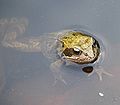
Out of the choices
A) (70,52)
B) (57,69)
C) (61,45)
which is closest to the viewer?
(57,69)

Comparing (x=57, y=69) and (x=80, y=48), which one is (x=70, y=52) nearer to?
(x=80, y=48)

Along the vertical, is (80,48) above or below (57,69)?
above

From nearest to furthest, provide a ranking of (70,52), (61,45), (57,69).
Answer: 1. (57,69)
2. (70,52)
3. (61,45)

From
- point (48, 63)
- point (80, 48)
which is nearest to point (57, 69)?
point (48, 63)

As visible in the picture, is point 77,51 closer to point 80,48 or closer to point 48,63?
point 80,48

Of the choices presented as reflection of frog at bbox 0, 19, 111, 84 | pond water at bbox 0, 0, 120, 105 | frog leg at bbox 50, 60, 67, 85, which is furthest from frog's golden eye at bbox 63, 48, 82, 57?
pond water at bbox 0, 0, 120, 105

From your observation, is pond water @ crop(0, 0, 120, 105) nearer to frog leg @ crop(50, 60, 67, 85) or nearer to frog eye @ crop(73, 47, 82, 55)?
frog leg @ crop(50, 60, 67, 85)

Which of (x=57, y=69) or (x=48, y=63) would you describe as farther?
(x=48, y=63)

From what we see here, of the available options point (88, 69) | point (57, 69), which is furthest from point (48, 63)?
point (88, 69)
